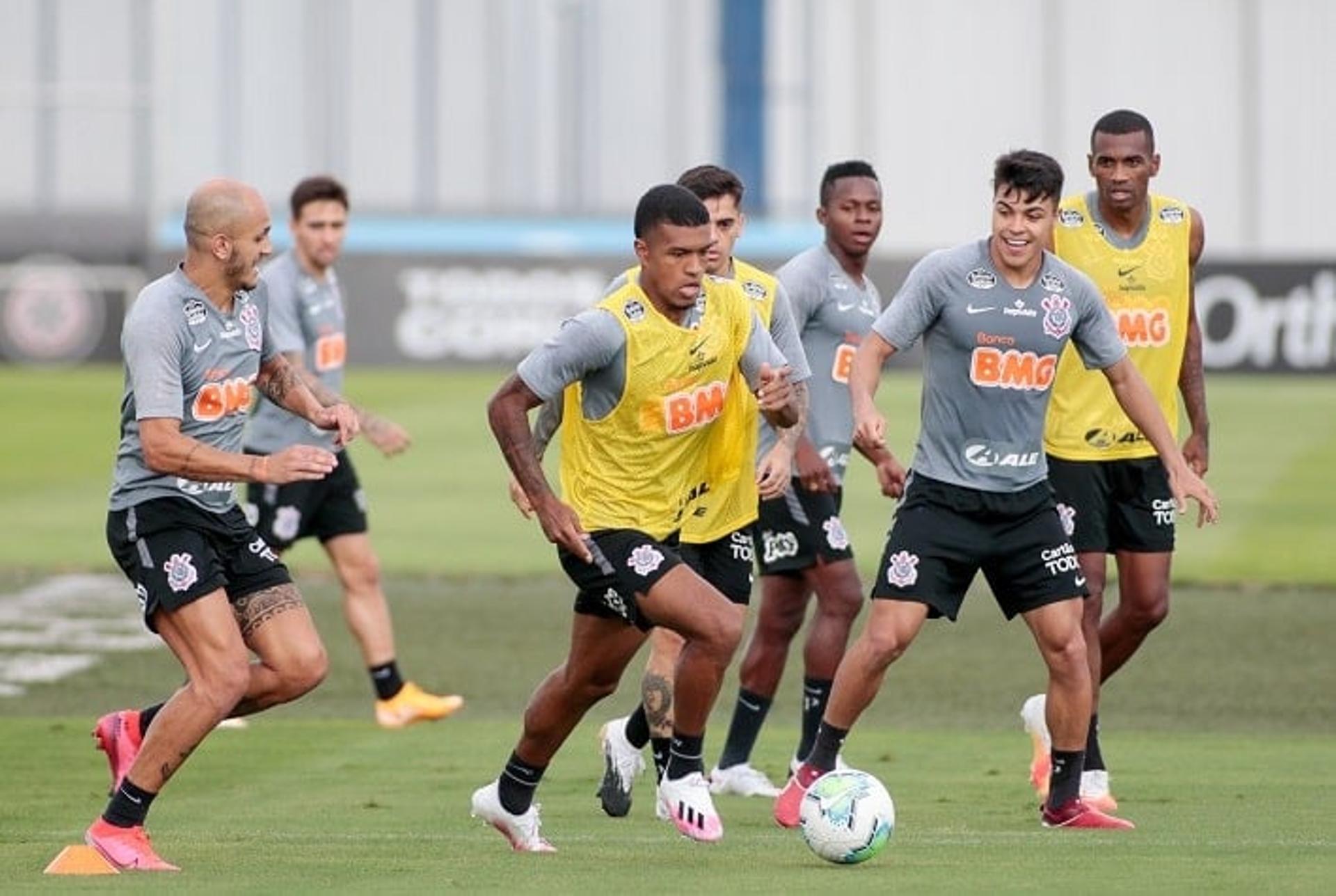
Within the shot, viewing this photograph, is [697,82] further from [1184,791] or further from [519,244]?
[1184,791]

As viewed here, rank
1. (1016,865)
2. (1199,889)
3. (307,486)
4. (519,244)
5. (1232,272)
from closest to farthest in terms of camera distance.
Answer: (1199,889), (1016,865), (307,486), (1232,272), (519,244)

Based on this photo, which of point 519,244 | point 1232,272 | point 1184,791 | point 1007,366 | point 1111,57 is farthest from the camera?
point 1111,57

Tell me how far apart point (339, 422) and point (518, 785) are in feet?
4.53

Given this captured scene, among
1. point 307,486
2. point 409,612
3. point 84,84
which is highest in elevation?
point 84,84

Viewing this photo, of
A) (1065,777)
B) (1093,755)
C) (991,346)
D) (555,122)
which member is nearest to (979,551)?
(991,346)

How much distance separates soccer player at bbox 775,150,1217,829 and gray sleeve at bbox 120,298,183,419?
237 cm

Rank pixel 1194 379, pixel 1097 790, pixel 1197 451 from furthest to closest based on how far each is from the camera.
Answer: pixel 1197 451 → pixel 1194 379 → pixel 1097 790

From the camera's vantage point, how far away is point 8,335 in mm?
39156

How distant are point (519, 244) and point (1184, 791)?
104ft

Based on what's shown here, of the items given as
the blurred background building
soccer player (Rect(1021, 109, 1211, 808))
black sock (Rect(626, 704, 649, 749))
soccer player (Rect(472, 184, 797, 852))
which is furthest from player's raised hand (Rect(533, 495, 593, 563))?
the blurred background building

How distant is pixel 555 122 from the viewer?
5059 centimetres

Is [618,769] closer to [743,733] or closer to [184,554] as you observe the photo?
[743,733]

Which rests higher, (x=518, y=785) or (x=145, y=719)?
(x=145, y=719)

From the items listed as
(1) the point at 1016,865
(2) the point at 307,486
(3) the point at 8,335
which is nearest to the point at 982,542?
(1) the point at 1016,865
